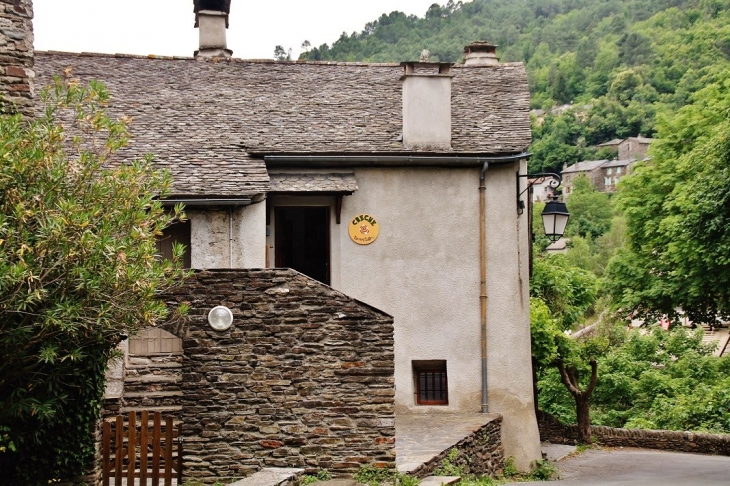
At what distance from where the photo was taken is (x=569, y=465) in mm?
19938

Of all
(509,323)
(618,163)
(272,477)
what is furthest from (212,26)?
(618,163)

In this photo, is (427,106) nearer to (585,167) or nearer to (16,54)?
(16,54)

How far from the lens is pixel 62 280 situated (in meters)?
8.91

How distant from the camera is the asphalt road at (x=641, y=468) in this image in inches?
603

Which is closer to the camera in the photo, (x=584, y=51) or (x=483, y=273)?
(x=483, y=273)

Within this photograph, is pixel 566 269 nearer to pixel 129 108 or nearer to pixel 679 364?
pixel 679 364

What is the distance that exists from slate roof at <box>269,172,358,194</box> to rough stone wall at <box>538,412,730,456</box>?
35.7ft

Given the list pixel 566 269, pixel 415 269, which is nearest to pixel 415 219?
pixel 415 269

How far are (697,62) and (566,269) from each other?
9040cm

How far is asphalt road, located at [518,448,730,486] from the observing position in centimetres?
1533

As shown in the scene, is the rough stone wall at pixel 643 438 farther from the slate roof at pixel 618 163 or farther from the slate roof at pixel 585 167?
the slate roof at pixel 585 167

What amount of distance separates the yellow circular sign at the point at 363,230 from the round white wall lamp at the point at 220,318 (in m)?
6.05

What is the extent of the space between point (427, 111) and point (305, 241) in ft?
12.7

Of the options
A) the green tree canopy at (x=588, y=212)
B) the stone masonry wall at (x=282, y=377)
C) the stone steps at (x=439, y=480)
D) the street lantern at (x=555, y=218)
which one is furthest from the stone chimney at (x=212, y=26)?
the green tree canopy at (x=588, y=212)
